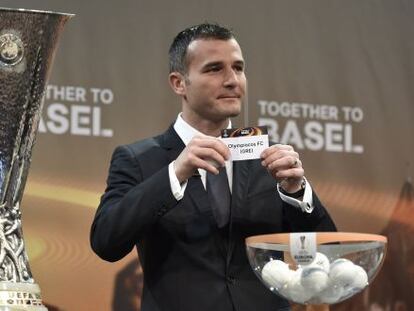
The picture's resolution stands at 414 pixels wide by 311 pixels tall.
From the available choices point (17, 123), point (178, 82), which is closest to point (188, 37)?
point (178, 82)

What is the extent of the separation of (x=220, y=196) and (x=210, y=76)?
0.31 meters

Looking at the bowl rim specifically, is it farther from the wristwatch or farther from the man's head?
the man's head

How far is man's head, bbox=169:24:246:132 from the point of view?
7.73ft

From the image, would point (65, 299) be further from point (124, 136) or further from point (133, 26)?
point (133, 26)

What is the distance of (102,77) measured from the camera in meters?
3.69

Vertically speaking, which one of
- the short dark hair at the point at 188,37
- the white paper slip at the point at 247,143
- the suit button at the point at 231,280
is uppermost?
the short dark hair at the point at 188,37

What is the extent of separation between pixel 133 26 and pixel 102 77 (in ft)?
0.82

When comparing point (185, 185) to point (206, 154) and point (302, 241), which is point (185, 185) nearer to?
point (206, 154)

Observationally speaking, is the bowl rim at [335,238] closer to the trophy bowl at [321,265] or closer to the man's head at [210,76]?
the trophy bowl at [321,265]

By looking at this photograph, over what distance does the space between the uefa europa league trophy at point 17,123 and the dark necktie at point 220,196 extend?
484 millimetres

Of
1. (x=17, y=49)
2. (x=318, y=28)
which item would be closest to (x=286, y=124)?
(x=318, y=28)

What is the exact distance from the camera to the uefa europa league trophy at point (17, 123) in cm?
197

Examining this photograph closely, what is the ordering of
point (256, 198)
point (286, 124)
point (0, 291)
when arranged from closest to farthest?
point (0, 291)
point (256, 198)
point (286, 124)

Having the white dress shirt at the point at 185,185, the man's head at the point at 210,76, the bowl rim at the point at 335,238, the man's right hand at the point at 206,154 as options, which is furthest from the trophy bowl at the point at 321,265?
the man's head at the point at 210,76
